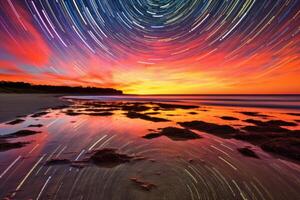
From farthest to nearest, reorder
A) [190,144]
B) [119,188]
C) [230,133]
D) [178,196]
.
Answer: [230,133] → [190,144] → [119,188] → [178,196]

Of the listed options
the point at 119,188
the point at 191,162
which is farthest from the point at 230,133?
the point at 119,188

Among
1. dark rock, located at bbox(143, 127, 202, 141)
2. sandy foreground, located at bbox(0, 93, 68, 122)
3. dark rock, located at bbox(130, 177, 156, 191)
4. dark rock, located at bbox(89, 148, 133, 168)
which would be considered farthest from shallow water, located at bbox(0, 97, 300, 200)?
sandy foreground, located at bbox(0, 93, 68, 122)

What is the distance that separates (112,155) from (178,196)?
2.61 m

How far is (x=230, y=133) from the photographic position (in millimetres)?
9531

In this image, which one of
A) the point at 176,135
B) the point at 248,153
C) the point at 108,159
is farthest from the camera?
the point at 176,135

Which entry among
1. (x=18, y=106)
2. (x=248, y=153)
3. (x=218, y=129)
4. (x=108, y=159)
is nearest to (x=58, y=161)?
(x=108, y=159)

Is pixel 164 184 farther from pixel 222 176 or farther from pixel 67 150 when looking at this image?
pixel 67 150

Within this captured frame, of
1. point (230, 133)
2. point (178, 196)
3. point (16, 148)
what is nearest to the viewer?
point (178, 196)

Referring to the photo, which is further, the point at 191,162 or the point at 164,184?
the point at 191,162

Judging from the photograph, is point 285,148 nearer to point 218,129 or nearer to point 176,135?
point 218,129

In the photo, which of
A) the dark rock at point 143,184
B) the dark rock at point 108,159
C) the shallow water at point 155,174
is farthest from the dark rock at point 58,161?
the dark rock at point 143,184

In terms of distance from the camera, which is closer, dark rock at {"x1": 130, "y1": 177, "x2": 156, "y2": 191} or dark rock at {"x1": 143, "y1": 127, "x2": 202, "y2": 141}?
dark rock at {"x1": 130, "y1": 177, "x2": 156, "y2": 191}

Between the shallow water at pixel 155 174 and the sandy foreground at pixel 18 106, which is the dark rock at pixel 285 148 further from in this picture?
the sandy foreground at pixel 18 106

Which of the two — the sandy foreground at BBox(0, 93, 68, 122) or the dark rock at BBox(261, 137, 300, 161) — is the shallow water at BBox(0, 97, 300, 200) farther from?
the sandy foreground at BBox(0, 93, 68, 122)
